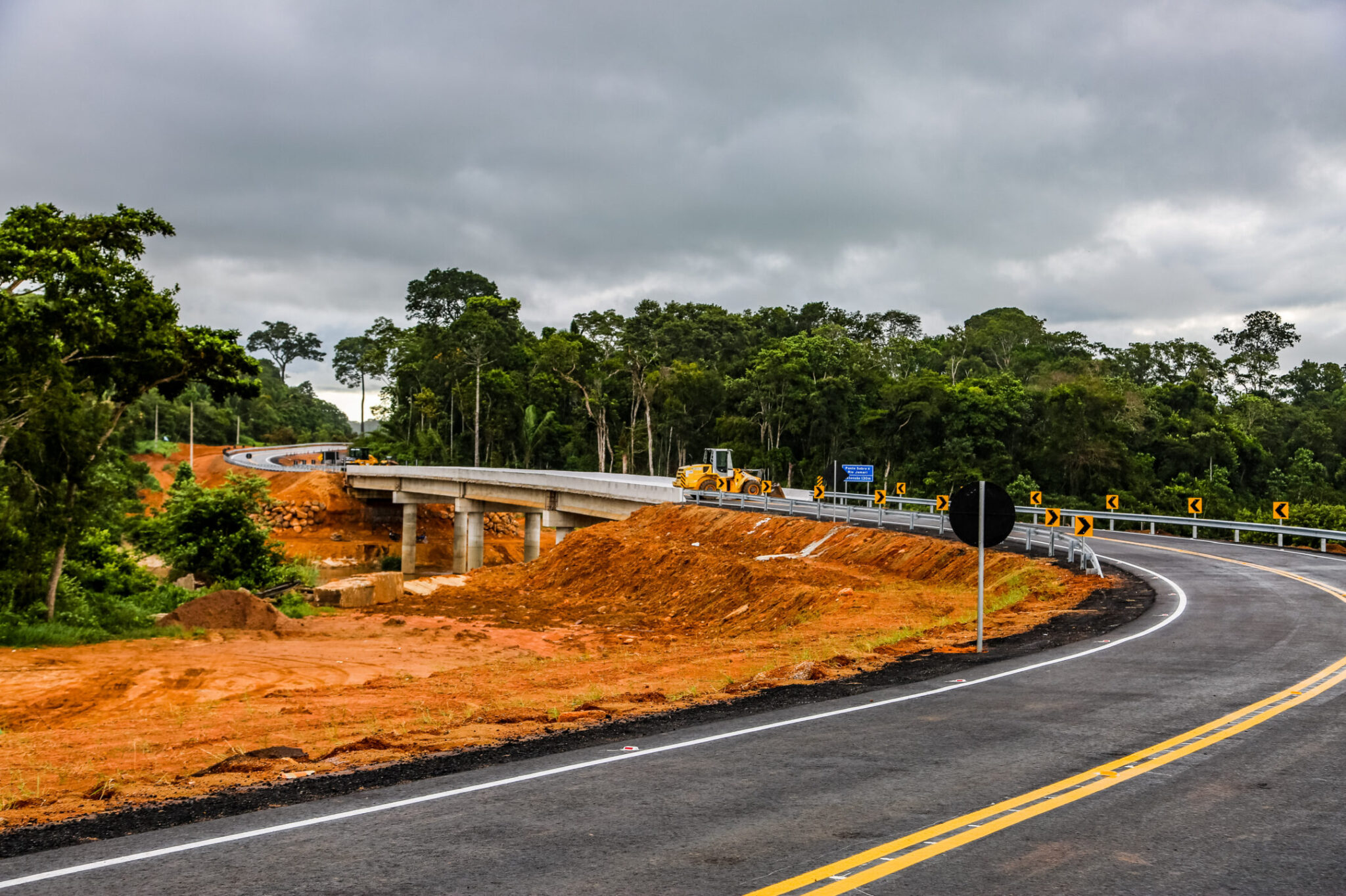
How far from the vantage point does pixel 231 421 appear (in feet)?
417

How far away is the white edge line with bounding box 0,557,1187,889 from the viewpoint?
20.2ft

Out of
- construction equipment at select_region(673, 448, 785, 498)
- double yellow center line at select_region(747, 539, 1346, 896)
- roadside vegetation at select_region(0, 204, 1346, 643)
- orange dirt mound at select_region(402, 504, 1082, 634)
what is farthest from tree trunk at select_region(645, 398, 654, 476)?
double yellow center line at select_region(747, 539, 1346, 896)

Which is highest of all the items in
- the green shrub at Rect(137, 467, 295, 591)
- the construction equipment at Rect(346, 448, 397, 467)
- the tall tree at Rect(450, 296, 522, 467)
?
the tall tree at Rect(450, 296, 522, 467)

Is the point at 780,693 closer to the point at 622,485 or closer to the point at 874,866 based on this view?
the point at 874,866

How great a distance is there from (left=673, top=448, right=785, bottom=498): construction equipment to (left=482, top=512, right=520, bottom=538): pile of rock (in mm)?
33827

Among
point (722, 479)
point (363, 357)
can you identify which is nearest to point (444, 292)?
point (363, 357)

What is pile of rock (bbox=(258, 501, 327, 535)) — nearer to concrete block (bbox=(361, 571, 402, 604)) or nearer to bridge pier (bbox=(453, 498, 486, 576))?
bridge pier (bbox=(453, 498, 486, 576))

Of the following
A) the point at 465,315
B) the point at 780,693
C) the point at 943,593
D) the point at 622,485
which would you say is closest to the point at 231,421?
the point at 465,315

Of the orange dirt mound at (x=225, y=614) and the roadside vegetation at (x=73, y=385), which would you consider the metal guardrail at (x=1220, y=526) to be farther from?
the roadside vegetation at (x=73, y=385)

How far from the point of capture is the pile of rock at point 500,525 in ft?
258

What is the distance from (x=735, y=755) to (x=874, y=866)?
2951 mm

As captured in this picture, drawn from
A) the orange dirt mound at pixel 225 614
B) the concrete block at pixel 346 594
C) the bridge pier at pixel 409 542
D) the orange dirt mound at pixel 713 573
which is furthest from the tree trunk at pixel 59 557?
the bridge pier at pixel 409 542

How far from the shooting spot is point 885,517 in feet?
126

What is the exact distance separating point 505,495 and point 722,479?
18116mm
